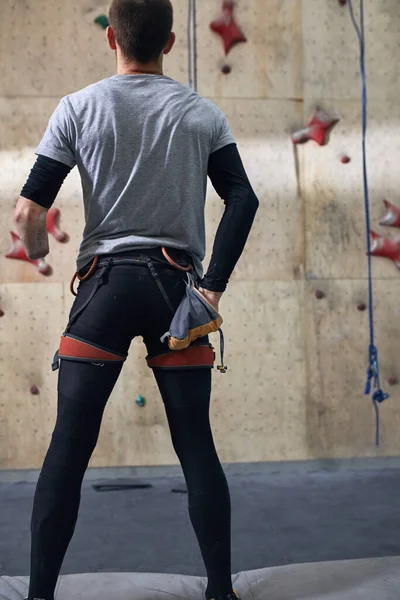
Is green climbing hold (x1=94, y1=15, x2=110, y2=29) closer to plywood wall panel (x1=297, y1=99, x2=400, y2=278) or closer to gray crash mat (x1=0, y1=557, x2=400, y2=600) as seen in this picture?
plywood wall panel (x1=297, y1=99, x2=400, y2=278)

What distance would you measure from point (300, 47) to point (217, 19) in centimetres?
44

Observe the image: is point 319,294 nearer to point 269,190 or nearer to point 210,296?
point 269,190

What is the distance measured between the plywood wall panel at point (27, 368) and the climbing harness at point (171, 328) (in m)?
1.98

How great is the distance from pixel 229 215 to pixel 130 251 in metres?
0.25

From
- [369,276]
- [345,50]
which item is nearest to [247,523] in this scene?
[369,276]

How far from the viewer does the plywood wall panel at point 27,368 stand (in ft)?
12.2

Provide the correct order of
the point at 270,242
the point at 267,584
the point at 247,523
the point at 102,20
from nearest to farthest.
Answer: the point at 267,584, the point at 247,523, the point at 102,20, the point at 270,242

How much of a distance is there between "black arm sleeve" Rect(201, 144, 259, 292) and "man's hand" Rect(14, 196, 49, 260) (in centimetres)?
40

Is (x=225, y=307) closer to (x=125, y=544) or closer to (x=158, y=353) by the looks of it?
(x=125, y=544)

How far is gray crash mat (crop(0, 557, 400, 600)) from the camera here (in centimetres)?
197

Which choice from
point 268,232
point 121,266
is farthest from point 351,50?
point 121,266

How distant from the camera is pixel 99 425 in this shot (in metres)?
1.80

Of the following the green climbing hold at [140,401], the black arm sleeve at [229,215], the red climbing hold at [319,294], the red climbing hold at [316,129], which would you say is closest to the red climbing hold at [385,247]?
the red climbing hold at [319,294]

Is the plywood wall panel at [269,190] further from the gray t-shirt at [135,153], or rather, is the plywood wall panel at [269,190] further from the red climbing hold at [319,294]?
the gray t-shirt at [135,153]
